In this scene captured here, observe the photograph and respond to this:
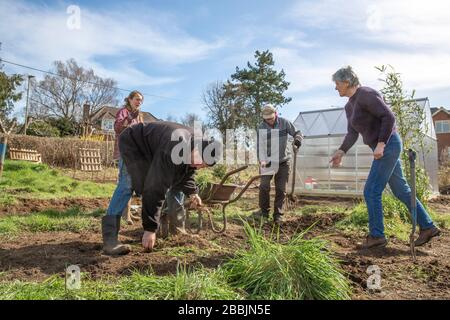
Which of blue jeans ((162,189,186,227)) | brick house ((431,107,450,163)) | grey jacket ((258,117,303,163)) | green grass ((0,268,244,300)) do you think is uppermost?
brick house ((431,107,450,163))

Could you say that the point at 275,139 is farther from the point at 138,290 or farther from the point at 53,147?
the point at 53,147

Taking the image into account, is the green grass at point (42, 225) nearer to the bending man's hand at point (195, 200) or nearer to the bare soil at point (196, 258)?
the bare soil at point (196, 258)

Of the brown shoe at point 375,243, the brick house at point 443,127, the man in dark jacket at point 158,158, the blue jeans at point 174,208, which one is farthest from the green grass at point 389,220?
the brick house at point 443,127

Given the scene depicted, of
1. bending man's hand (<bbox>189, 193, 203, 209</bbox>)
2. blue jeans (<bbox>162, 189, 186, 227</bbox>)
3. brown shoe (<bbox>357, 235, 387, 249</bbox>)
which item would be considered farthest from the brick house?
bending man's hand (<bbox>189, 193, 203, 209</bbox>)

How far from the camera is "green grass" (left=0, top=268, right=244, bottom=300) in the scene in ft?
6.84

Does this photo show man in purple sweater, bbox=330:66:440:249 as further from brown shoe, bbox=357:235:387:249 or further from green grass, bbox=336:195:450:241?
green grass, bbox=336:195:450:241

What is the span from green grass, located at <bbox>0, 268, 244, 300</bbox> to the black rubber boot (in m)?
0.99

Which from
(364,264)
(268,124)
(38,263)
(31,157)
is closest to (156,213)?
(38,263)

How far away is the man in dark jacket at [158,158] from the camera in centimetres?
289

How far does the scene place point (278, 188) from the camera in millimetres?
5684

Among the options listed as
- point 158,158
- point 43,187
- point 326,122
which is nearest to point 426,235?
point 158,158

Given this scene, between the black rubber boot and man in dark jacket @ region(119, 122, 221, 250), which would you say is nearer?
man in dark jacket @ region(119, 122, 221, 250)

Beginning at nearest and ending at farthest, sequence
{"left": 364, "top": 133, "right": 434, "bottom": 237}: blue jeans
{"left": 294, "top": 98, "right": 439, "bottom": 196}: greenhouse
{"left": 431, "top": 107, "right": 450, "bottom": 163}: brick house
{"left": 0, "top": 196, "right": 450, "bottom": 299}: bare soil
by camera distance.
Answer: {"left": 0, "top": 196, "right": 450, "bottom": 299}: bare soil, {"left": 364, "top": 133, "right": 434, "bottom": 237}: blue jeans, {"left": 294, "top": 98, "right": 439, "bottom": 196}: greenhouse, {"left": 431, "top": 107, "right": 450, "bottom": 163}: brick house
